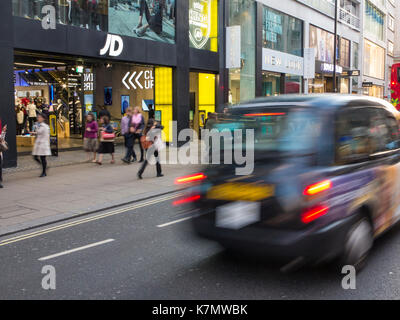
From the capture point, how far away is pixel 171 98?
2048 cm

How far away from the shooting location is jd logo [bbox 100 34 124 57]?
16383mm

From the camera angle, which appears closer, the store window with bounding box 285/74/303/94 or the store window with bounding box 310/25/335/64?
the store window with bounding box 285/74/303/94

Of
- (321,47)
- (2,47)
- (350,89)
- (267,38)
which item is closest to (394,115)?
(2,47)

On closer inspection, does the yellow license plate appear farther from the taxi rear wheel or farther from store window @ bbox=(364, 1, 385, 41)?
store window @ bbox=(364, 1, 385, 41)

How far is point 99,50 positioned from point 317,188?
1354 cm

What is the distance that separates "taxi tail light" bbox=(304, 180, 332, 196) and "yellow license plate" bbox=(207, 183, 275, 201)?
1.07 ft

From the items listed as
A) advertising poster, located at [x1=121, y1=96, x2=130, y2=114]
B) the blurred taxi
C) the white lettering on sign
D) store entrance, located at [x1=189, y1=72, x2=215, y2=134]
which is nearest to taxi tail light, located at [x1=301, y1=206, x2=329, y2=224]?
the blurred taxi

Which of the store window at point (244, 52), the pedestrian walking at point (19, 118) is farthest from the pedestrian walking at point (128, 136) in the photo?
the store window at point (244, 52)

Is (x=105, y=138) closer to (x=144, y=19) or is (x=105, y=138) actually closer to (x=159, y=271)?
(x=144, y=19)

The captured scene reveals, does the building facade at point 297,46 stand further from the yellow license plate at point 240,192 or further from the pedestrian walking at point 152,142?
the yellow license plate at point 240,192

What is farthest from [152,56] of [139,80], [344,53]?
[344,53]

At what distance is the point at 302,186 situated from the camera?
13.5 ft

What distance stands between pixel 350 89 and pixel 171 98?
25456 mm

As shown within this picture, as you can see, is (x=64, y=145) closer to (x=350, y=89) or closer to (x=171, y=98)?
(x=171, y=98)
